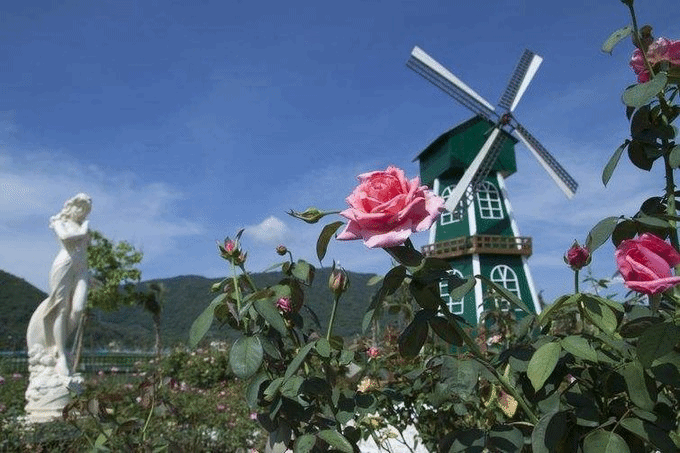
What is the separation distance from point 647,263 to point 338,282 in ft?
1.69

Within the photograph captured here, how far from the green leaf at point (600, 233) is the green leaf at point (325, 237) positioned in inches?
15.8

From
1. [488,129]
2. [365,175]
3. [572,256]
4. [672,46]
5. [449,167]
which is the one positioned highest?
[488,129]

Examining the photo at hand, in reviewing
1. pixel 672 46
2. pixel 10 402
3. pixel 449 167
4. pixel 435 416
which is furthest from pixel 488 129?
pixel 672 46

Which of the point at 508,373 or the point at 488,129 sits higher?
the point at 488,129

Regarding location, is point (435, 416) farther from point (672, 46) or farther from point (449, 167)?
point (449, 167)

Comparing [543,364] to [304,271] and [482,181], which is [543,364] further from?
[482,181]

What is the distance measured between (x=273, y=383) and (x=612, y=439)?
500mm

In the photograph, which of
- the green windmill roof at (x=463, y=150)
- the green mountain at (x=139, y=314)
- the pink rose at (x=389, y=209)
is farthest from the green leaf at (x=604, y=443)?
the green mountain at (x=139, y=314)

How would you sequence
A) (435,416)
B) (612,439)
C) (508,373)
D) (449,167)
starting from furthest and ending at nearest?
(449,167)
(435,416)
(508,373)
(612,439)

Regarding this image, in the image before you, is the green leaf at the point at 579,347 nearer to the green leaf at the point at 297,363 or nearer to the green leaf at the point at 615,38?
the green leaf at the point at 297,363

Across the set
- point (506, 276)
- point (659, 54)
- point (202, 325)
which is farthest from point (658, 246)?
point (506, 276)

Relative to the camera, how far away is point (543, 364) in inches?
32.9

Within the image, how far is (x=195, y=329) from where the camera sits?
1015 mm

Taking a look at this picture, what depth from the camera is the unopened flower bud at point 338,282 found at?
3.55 ft
